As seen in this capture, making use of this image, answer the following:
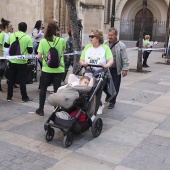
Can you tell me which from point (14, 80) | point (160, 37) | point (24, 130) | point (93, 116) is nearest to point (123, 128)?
point (93, 116)

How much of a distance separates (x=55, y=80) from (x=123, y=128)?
5.39 ft

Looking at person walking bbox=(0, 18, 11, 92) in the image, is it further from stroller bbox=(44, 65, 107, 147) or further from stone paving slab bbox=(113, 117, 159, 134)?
stone paving slab bbox=(113, 117, 159, 134)

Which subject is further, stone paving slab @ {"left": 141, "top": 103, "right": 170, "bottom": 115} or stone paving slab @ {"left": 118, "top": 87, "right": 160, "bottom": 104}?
stone paving slab @ {"left": 118, "top": 87, "right": 160, "bottom": 104}

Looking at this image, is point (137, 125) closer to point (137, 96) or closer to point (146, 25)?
point (137, 96)

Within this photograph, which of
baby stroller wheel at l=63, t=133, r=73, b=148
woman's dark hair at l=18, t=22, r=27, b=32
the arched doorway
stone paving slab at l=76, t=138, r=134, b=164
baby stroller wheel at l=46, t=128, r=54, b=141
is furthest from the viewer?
the arched doorway

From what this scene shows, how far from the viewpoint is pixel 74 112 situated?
15.6ft

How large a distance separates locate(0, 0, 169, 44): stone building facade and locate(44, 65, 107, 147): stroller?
8.08 m

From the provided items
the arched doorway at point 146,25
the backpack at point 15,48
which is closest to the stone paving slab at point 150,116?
the backpack at point 15,48

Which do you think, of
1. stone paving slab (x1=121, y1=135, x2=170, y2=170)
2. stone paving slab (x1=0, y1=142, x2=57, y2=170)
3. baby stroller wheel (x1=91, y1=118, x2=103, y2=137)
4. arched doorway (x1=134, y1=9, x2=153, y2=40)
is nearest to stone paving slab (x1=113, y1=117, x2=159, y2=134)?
stone paving slab (x1=121, y1=135, x2=170, y2=170)

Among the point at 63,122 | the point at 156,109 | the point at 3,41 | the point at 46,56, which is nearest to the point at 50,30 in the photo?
the point at 46,56

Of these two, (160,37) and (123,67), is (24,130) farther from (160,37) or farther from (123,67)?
(160,37)

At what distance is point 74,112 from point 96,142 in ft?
1.96

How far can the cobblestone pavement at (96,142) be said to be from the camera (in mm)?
4082

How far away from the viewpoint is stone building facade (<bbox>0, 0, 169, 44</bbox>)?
40.9 ft
